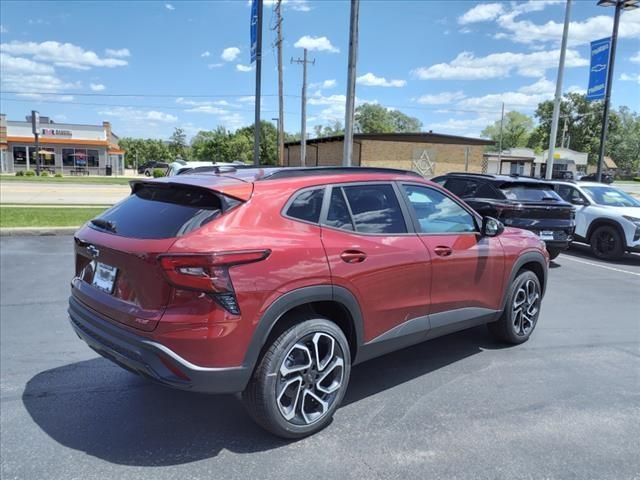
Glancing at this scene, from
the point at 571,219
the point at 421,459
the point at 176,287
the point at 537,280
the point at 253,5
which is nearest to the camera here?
the point at 176,287

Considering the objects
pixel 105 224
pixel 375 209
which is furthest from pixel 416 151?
pixel 105 224

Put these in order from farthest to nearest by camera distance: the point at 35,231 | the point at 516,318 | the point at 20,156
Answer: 1. the point at 20,156
2. the point at 35,231
3. the point at 516,318

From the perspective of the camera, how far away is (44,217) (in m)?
12.1

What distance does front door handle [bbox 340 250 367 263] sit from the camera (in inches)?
122

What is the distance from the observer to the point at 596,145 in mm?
86312

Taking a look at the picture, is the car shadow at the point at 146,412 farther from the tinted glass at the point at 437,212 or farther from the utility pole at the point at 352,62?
the utility pole at the point at 352,62

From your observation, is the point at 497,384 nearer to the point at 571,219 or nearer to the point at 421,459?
the point at 421,459

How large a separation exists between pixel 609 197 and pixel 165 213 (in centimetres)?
1113

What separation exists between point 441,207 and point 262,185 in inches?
69.5

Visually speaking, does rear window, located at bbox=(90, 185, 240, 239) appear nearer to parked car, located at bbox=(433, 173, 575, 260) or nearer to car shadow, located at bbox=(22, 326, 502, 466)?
car shadow, located at bbox=(22, 326, 502, 466)

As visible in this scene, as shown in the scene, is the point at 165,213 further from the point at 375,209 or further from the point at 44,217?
the point at 44,217

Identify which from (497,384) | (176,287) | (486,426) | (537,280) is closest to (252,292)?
(176,287)

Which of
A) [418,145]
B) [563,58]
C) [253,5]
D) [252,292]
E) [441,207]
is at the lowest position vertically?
[252,292]

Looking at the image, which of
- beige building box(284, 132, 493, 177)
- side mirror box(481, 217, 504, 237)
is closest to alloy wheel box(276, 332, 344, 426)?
side mirror box(481, 217, 504, 237)
